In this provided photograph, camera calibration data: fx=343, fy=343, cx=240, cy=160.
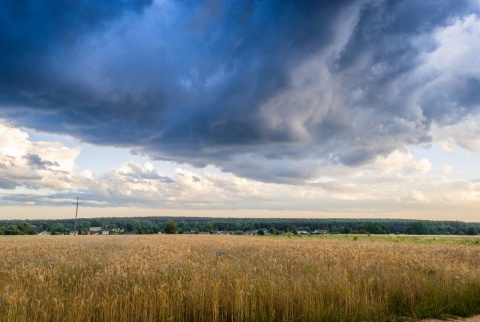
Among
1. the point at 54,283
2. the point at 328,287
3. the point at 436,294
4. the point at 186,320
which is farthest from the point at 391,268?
the point at 54,283

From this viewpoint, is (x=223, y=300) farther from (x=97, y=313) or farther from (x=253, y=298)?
(x=97, y=313)

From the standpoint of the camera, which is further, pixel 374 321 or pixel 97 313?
pixel 374 321

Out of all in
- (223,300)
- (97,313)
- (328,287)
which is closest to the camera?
(97,313)

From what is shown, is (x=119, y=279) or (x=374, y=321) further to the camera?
(x=119, y=279)

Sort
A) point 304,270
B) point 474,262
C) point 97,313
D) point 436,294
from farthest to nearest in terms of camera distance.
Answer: point 474,262, point 304,270, point 436,294, point 97,313

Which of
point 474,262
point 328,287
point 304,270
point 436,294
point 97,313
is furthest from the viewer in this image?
point 474,262

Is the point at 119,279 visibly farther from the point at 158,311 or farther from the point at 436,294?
the point at 436,294

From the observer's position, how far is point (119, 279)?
10.9 meters

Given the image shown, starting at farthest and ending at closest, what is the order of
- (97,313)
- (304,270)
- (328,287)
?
(304,270) < (328,287) < (97,313)

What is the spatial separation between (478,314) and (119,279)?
11.4 m

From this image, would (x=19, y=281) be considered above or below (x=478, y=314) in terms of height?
above

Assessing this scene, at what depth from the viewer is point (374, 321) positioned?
9.31m

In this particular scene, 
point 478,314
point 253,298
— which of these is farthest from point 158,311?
point 478,314

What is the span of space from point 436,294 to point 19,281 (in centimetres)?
1359
